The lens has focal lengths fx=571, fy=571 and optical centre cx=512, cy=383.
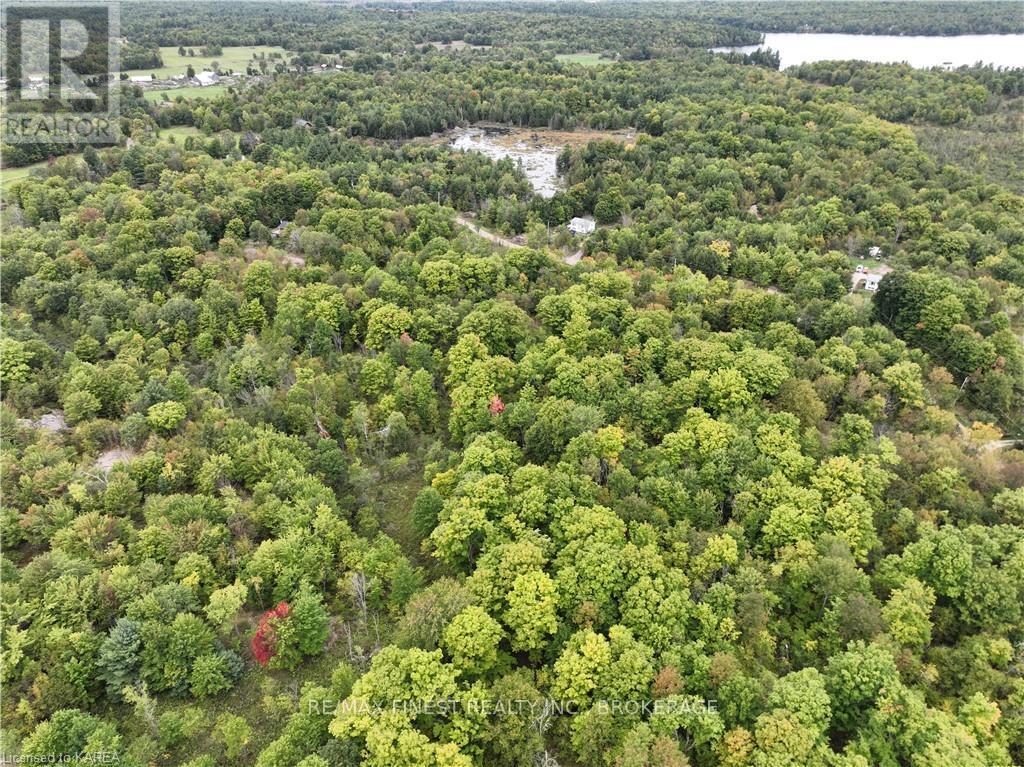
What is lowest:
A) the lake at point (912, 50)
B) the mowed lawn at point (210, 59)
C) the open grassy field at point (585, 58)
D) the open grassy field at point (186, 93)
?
the open grassy field at point (186, 93)

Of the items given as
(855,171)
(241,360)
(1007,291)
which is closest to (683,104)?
(855,171)

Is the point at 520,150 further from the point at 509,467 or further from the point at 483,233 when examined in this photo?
the point at 509,467

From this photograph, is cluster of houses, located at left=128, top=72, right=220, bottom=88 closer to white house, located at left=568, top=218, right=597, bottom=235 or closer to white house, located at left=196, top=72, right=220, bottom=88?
white house, located at left=196, top=72, right=220, bottom=88

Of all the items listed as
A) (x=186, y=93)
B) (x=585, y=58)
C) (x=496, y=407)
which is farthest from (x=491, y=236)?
(x=585, y=58)

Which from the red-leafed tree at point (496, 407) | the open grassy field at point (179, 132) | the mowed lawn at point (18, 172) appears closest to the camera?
the red-leafed tree at point (496, 407)

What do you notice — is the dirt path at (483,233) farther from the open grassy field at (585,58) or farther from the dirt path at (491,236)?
the open grassy field at (585,58)
